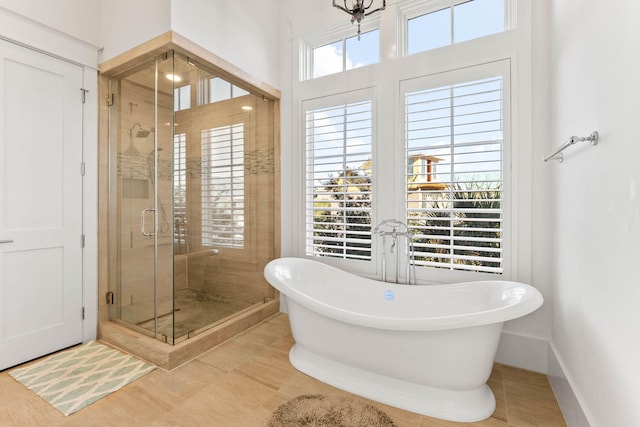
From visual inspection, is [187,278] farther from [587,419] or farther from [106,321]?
[587,419]

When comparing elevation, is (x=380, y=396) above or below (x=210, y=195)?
below

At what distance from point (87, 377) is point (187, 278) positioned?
0.87 m

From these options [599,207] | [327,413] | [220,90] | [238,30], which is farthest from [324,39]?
[327,413]

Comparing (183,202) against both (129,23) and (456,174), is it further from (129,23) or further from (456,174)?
(456,174)

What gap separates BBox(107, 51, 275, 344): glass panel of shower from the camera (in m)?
2.40

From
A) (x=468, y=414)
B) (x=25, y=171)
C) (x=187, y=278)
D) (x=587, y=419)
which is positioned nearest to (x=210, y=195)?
(x=187, y=278)

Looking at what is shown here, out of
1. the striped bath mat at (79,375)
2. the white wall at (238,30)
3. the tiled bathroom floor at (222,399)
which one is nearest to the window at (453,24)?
the white wall at (238,30)

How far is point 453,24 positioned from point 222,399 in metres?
3.10

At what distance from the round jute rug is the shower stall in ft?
3.13

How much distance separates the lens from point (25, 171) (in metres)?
2.18

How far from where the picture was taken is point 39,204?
2260 mm

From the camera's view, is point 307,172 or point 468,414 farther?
point 307,172

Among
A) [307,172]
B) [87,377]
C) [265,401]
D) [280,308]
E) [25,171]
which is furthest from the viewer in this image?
[280,308]

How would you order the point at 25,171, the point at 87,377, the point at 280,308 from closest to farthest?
the point at 87,377 → the point at 25,171 → the point at 280,308
